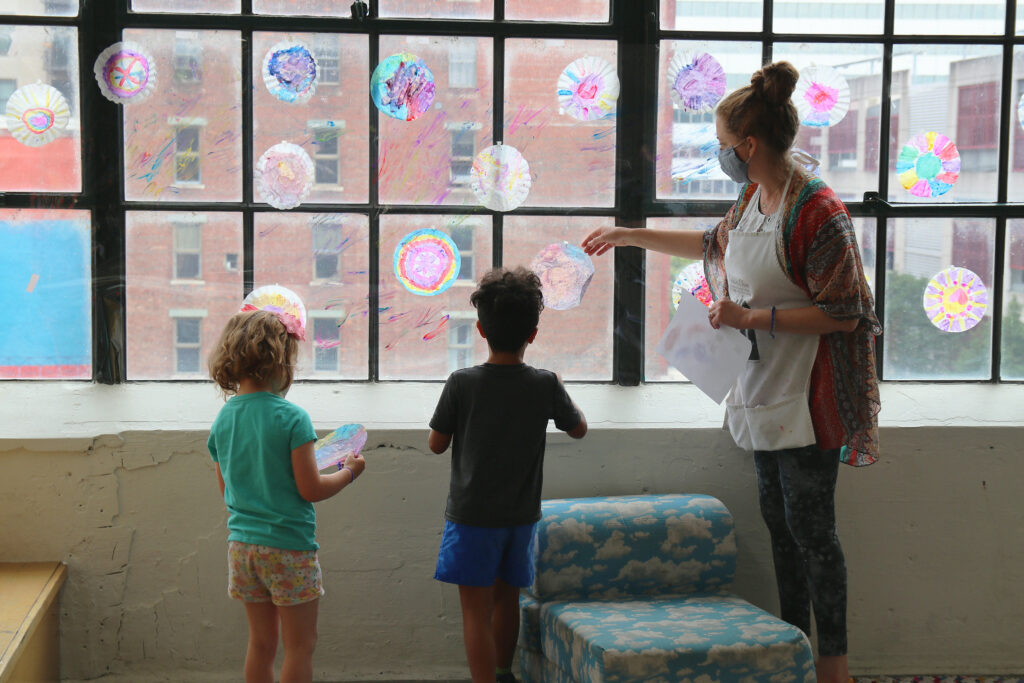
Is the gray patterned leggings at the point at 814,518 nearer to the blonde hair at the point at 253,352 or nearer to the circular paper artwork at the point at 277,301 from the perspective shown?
the blonde hair at the point at 253,352

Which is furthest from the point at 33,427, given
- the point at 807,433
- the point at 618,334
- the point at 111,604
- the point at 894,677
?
the point at 894,677

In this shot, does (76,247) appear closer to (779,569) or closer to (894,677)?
(779,569)

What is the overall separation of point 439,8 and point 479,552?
1.38 meters

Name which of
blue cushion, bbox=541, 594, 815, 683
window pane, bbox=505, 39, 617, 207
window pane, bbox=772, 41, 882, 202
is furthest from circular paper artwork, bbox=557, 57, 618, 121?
blue cushion, bbox=541, 594, 815, 683

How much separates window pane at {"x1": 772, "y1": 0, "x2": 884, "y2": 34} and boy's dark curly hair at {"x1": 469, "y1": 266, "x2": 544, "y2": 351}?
3.77 ft

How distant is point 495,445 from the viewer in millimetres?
1771

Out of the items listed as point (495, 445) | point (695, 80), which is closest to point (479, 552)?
point (495, 445)

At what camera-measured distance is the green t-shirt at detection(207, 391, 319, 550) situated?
5.39 ft

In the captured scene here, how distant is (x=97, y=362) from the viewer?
232 cm

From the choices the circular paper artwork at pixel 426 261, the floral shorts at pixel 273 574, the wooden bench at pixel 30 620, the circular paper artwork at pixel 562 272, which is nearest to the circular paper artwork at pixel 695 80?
the circular paper artwork at pixel 562 272

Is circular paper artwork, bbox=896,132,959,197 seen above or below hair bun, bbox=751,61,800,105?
below

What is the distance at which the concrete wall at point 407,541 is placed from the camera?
2.09m

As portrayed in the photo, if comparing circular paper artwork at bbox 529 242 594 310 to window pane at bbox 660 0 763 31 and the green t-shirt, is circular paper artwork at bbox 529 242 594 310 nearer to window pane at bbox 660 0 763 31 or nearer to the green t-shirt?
window pane at bbox 660 0 763 31

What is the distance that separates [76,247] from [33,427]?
49 cm
